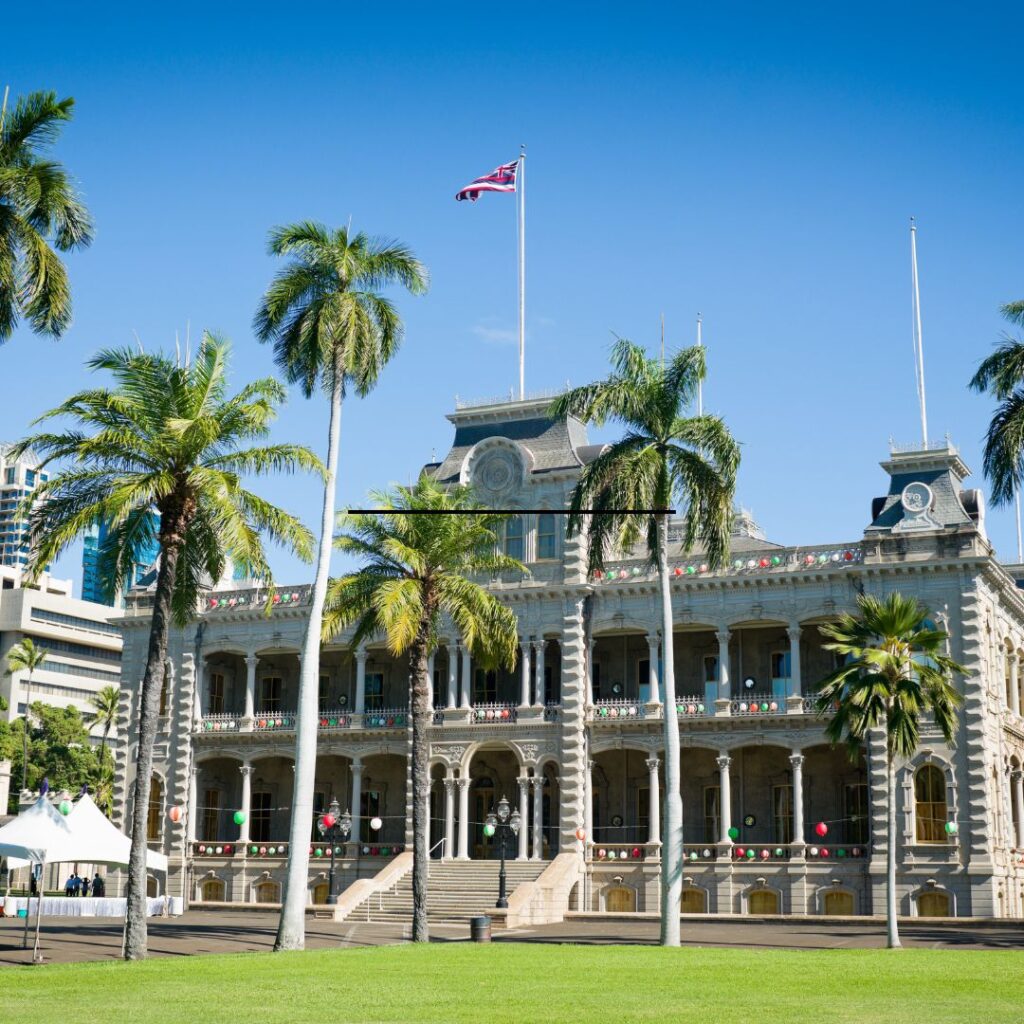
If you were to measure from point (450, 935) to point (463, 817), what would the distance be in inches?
505

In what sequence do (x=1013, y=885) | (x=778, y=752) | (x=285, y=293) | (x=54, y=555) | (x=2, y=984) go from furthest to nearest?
(x=778, y=752) < (x=1013, y=885) < (x=285, y=293) < (x=54, y=555) < (x=2, y=984)

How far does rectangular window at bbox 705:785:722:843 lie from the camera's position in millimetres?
52656

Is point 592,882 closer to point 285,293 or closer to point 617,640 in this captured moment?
point 617,640

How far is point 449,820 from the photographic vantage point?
53.5m

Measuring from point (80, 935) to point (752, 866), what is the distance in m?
22.5

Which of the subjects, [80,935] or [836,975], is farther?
[80,935]

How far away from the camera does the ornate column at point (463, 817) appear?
5303cm

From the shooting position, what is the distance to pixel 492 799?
5666 cm

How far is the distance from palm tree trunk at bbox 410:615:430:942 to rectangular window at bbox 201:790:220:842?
2363 cm

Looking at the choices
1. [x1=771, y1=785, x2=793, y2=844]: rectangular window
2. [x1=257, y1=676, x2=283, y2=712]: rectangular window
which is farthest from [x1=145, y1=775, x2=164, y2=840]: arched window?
[x1=771, y1=785, x2=793, y2=844]: rectangular window

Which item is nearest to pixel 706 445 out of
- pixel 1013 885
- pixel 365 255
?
pixel 365 255

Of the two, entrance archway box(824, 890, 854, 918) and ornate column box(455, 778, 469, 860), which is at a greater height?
ornate column box(455, 778, 469, 860)

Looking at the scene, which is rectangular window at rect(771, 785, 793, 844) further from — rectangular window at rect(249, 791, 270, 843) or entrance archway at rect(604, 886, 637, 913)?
rectangular window at rect(249, 791, 270, 843)

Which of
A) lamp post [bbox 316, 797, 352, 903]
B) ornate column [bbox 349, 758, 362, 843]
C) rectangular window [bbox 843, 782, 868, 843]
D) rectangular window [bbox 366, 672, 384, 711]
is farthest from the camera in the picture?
rectangular window [bbox 366, 672, 384, 711]
